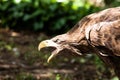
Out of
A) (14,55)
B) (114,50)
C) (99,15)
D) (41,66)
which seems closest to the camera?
(114,50)

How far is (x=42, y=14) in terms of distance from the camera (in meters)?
10.3

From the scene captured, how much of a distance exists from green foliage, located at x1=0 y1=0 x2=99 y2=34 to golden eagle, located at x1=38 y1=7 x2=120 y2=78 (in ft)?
17.5

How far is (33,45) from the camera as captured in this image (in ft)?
29.5

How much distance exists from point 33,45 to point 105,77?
2.49 metres

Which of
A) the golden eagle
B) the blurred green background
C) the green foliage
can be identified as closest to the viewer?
the golden eagle

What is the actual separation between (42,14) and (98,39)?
241 inches

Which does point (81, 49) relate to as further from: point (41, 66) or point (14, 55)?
point (14, 55)

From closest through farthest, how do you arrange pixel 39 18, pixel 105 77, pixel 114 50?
pixel 114 50
pixel 105 77
pixel 39 18

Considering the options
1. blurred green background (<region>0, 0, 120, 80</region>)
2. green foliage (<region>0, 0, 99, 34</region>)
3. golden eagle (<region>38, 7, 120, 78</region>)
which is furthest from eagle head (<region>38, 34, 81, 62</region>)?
green foliage (<region>0, 0, 99, 34</region>)

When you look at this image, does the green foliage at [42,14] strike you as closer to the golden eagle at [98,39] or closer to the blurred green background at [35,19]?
the blurred green background at [35,19]

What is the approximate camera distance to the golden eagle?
422cm

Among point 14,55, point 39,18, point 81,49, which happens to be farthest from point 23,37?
point 81,49

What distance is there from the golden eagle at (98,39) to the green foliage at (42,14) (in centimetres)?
534

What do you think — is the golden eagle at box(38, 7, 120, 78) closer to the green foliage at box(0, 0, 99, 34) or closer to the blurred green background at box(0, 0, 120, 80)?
the blurred green background at box(0, 0, 120, 80)
